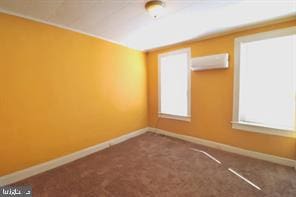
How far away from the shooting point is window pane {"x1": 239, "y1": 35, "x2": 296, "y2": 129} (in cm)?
233

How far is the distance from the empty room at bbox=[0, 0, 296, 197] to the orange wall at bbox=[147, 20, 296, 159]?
0.02 metres

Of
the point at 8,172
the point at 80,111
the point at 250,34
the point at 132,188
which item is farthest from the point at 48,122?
the point at 250,34

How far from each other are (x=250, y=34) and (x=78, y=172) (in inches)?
135

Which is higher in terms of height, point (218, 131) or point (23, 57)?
point (23, 57)

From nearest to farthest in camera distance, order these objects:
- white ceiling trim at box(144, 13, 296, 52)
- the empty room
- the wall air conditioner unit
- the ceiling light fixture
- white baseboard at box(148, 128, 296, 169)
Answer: the ceiling light fixture < the empty room < white ceiling trim at box(144, 13, 296, 52) < white baseboard at box(148, 128, 296, 169) < the wall air conditioner unit

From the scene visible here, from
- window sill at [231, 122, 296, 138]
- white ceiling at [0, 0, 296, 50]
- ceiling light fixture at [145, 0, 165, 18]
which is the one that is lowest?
window sill at [231, 122, 296, 138]

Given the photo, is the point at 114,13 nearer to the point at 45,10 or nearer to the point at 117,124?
the point at 45,10

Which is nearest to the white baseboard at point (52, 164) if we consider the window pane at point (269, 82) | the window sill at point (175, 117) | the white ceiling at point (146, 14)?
the window sill at point (175, 117)

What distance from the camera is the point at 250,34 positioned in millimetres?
2576

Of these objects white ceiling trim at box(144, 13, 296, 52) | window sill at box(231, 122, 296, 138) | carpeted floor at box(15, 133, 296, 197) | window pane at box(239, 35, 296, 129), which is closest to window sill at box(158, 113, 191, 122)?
carpeted floor at box(15, 133, 296, 197)

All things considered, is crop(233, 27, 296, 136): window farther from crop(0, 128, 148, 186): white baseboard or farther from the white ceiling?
crop(0, 128, 148, 186): white baseboard

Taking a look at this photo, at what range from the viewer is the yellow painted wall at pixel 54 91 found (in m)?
2.02

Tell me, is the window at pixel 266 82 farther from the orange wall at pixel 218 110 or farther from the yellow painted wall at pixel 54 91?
the yellow painted wall at pixel 54 91

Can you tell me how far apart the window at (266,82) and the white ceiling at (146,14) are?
14.7 inches
